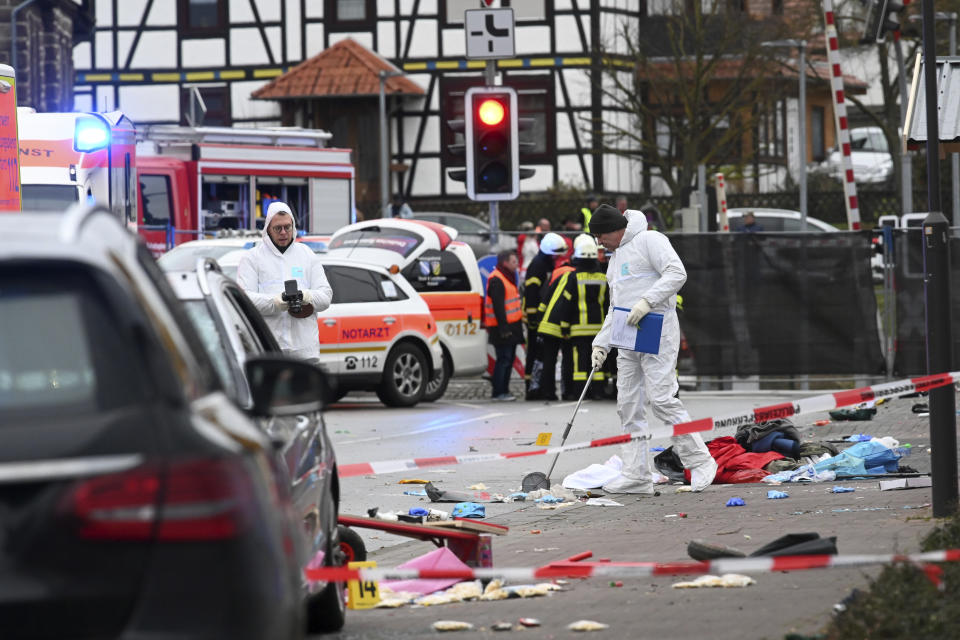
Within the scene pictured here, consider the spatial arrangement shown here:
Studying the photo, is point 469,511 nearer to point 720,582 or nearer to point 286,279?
point 286,279

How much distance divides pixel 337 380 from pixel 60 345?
49.0 feet

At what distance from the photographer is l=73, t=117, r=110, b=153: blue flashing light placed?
17.0 meters

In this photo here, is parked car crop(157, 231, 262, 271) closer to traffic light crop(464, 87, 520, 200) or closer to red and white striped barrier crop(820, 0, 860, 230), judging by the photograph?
traffic light crop(464, 87, 520, 200)

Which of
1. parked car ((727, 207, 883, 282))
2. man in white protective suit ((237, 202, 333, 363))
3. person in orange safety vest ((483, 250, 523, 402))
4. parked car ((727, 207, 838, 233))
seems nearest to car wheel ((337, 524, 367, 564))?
man in white protective suit ((237, 202, 333, 363))

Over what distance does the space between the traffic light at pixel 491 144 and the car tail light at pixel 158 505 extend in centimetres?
1369

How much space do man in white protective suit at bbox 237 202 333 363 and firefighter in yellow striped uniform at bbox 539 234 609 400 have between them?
7.50 metres

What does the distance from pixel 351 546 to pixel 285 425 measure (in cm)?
170

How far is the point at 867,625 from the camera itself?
583 centimetres

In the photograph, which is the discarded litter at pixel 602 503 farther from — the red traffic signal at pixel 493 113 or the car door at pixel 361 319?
the car door at pixel 361 319

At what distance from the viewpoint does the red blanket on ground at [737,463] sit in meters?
12.0

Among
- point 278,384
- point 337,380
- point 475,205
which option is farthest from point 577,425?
point 475,205

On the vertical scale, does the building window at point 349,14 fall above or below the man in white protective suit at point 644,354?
above

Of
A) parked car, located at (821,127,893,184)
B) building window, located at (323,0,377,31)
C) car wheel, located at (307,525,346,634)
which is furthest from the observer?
parked car, located at (821,127,893,184)

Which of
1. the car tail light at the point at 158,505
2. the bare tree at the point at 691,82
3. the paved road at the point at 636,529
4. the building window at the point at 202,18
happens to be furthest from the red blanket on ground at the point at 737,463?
the building window at the point at 202,18
